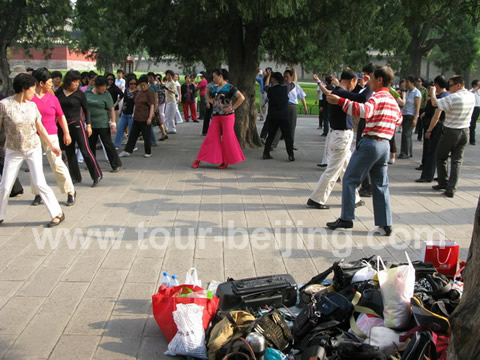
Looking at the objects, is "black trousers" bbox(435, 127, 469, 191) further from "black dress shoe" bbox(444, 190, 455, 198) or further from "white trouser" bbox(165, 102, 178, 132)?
"white trouser" bbox(165, 102, 178, 132)

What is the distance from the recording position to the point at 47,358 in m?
3.59

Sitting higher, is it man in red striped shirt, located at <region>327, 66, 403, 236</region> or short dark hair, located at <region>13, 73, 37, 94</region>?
short dark hair, located at <region>13, 73, 37, 94</region>

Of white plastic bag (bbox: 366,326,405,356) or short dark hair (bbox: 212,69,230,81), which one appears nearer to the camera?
white plastic bag (bbox: 366,326,405,356)

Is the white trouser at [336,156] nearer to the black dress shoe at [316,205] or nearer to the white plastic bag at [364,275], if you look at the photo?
the black dress shoe at [316,205]

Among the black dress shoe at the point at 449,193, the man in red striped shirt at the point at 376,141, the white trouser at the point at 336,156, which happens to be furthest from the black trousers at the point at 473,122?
the man in red striped shirt at the point at 376,141

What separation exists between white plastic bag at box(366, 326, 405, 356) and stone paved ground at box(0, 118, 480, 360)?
145 cm

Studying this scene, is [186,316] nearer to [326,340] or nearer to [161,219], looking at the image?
[326,340]

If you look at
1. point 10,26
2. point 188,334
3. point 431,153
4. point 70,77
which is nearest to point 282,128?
point 431,153

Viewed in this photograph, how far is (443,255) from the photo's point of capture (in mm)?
4809

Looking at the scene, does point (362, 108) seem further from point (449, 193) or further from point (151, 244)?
point (449, 193)

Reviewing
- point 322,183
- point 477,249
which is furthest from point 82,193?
point 477,249

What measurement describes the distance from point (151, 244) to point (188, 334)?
2.49m

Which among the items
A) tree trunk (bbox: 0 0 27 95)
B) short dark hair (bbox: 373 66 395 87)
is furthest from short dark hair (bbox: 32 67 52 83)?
tree trunk (bbox: 0 0 27 95)

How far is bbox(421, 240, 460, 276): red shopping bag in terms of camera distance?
→ 4793 mm
